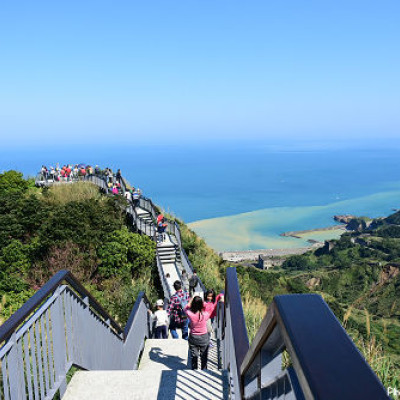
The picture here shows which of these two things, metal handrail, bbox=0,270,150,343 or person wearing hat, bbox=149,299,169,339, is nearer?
metal handrail, bbox=0,270,150,343

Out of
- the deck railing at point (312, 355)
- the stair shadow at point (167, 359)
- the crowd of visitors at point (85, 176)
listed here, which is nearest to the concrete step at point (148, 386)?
the stair shadow at point (167, 359)

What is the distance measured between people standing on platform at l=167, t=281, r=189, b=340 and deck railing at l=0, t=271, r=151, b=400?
286 centimetres

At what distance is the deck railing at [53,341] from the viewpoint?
111 inches

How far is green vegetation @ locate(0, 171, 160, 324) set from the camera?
1400 cm

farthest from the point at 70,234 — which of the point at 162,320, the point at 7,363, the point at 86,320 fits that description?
the point at 7,363

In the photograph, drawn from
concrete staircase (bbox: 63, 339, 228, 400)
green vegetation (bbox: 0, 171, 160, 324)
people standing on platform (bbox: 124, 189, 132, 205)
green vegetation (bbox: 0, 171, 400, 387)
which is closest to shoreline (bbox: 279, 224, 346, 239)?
green vegetation (bbox: 0, 171, 400, 387)

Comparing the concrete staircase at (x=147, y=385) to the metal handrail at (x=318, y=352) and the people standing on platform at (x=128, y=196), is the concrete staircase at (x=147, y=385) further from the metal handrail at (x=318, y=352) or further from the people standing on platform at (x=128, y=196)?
the people standing on platform at (x=128, y=196)

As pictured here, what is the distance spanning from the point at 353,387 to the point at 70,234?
15.9 metres

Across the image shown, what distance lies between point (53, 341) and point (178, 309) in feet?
17.2

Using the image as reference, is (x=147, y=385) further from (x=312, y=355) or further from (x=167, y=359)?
(x=312, y=355)

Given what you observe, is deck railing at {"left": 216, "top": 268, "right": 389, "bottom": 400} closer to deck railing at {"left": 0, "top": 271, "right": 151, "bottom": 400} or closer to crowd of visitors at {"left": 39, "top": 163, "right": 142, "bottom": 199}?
deck railing at {"left": 0, "top": 271, "right": 151, "bottom": 400}

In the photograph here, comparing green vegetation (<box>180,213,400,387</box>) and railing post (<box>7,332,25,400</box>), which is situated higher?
railing post (<box>7,332,25,400</box>)

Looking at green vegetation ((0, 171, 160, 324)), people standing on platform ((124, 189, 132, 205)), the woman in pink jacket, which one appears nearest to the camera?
the woman in pink jacket

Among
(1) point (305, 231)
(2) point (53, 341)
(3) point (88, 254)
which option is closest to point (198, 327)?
(2) point (53, 341)
